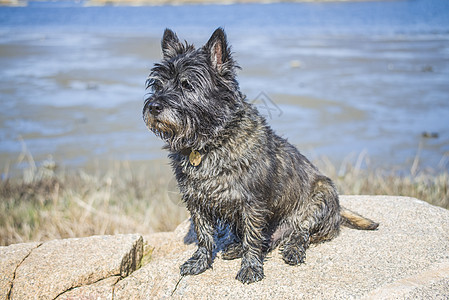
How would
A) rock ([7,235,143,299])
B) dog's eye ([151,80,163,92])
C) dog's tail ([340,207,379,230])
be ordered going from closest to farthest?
dog's eye ([151,80,163,92]) → rock ([7,235,143,299]) → dog's tail ([340,207,379,230])

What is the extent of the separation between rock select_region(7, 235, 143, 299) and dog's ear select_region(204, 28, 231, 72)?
2015 mm

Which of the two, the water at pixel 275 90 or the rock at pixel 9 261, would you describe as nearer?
the rock at pixel 9 261

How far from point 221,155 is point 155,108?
26.9 inches

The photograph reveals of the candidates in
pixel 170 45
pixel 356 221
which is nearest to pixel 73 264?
pixel 170 45

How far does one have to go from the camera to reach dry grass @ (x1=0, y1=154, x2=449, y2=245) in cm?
643

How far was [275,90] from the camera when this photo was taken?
12.9 metres

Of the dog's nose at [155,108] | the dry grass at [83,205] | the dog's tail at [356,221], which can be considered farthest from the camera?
the dry grass at [83,205]

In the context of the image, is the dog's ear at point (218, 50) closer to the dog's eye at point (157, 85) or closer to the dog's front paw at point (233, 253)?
the dog's eye at point (157, 85)

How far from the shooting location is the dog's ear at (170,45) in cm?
414

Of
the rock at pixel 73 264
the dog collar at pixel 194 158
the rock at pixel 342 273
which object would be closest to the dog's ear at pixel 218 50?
the dog collar at pixel 194 158

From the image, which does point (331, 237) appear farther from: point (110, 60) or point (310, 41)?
point (310, 41)

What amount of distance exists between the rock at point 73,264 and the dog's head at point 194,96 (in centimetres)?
133

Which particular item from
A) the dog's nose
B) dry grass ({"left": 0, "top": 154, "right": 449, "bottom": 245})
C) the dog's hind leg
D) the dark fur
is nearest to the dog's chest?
the dark fur

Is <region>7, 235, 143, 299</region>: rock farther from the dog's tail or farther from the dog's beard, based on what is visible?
the dog's tail
